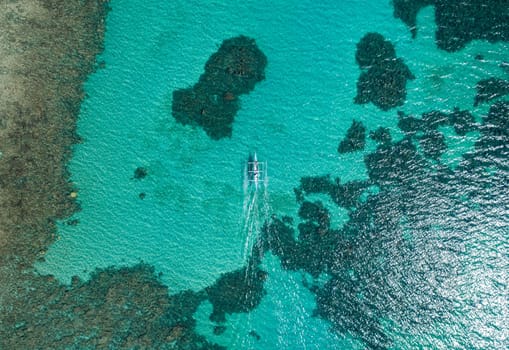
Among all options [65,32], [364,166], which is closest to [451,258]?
[364,166]

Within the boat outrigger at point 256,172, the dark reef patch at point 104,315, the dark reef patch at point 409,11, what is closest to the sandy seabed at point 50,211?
the dark reef patch at point 104,315

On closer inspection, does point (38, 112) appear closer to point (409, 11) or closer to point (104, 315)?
point (104, 315)

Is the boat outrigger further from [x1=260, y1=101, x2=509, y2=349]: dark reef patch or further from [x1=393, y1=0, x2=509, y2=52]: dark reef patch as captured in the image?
[x1=393, y1=0, x2=509, y2=52]: dark reef patch

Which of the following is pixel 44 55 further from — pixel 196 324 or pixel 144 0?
pixel 196 324

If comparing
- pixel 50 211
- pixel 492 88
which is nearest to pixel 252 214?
pixel 50 211

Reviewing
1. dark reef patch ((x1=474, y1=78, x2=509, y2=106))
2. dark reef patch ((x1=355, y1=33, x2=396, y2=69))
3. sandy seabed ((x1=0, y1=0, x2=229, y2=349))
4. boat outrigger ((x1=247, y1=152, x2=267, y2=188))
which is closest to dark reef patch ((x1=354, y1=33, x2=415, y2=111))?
dark reef patch ((x1=355, y1=33, x2=396, y2=69))
